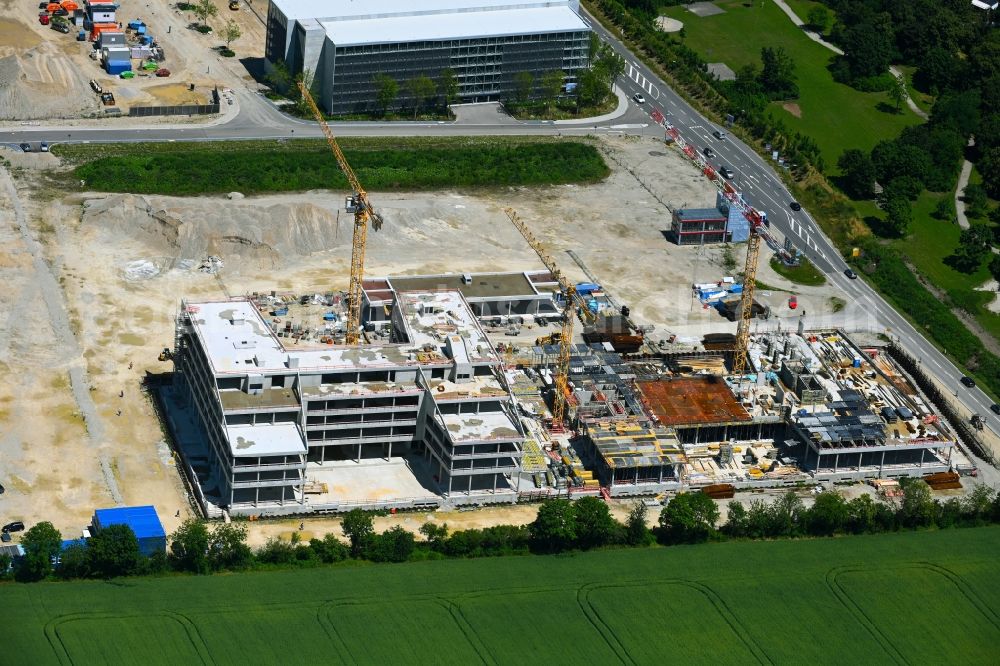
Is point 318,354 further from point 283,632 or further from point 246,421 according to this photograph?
point 283,632

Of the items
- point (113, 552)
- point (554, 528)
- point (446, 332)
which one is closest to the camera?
point (113, 552)

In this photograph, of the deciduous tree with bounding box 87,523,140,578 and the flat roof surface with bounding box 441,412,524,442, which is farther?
the flat roof surface with bounding box 441,412,524,442

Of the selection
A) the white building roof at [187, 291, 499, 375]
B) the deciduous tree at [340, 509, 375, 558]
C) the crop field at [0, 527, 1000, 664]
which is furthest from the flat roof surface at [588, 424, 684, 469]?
the deciduous tree at [340, 509, 375, 558]

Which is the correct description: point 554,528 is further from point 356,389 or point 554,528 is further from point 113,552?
point 113,552

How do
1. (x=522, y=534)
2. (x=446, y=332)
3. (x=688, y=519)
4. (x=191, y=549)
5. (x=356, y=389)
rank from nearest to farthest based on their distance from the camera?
(x=191, y=549) < (x=522, y=534) < (x=688, y=519) < (x=356, y=389) < (x=446, y=332)

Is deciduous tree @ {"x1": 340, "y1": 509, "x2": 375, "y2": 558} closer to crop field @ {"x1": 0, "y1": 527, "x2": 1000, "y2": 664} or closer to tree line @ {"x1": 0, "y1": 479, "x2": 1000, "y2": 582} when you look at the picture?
tree line @ {"x1": 0, "y1": 479, "x2": 1000, "y2": 582}

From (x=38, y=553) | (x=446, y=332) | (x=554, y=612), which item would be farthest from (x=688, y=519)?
(x=38, y=553)

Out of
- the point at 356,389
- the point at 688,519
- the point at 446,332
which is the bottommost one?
the point at 688,519
